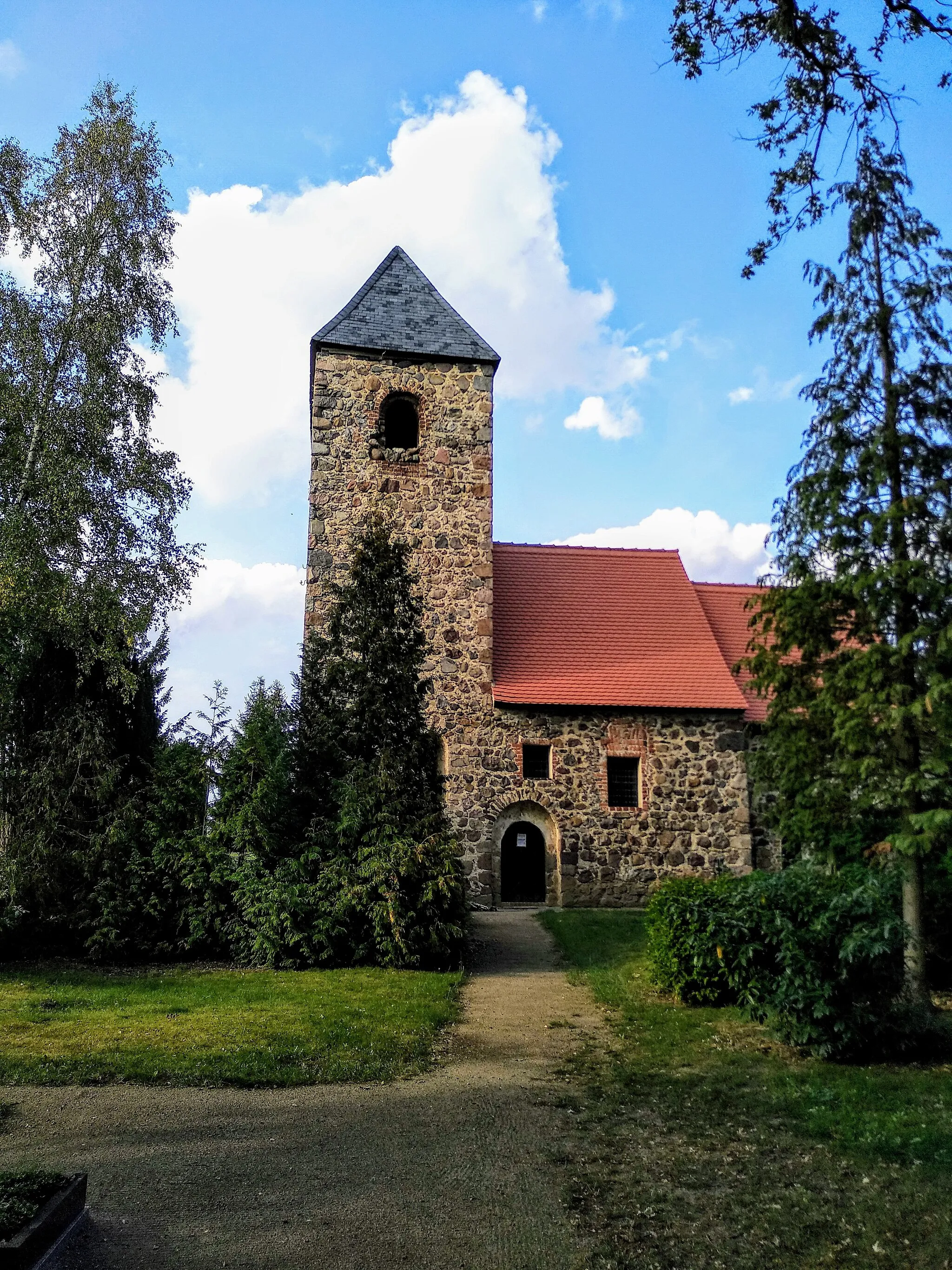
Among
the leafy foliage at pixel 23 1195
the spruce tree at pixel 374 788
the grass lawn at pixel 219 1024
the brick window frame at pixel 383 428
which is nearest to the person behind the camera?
the leafy foliage at pixel 23 1195

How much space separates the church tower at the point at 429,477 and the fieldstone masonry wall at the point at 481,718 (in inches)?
1.1

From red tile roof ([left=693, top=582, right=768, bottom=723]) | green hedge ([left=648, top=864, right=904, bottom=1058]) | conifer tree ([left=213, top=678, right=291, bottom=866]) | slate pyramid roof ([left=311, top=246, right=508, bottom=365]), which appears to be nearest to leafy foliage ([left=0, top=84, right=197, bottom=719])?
conifer tree ([left=213, top=678, right=291, bottom=866])

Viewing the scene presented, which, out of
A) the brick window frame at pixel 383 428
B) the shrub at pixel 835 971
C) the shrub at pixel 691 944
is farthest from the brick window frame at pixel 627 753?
the shrub at pixel 835 971

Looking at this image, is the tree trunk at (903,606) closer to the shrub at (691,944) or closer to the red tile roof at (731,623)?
the shrub at (691,944)

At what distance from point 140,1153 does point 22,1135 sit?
2.69 ft

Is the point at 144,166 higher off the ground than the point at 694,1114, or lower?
higher

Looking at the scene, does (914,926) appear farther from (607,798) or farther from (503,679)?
(503,679)

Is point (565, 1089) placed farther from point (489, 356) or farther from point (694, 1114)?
point (489, 356)

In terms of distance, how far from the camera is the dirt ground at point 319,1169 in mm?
3797

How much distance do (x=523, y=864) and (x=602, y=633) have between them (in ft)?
16.3

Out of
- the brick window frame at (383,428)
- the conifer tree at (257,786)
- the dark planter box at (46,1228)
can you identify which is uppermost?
the brick window frame at (383,428)

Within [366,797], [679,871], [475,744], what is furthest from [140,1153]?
[679,871]

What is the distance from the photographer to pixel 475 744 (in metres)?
16.5

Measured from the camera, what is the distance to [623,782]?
17.0 metres
